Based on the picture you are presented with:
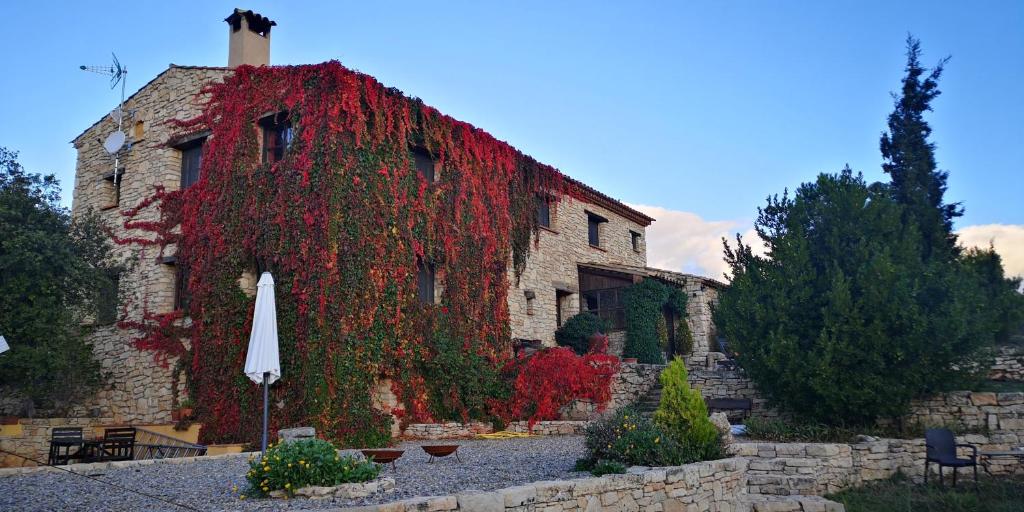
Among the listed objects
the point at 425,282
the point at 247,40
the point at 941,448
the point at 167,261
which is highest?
the point at 247,40

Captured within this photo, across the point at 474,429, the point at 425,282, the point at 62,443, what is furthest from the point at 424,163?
the point at 62,443

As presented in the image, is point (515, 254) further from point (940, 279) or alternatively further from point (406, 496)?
point (406, 496)

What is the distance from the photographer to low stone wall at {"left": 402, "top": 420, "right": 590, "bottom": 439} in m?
14.1

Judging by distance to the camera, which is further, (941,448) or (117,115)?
(117,115)

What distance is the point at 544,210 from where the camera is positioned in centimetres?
2084

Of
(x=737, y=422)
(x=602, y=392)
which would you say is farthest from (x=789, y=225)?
(x=602, y=392)

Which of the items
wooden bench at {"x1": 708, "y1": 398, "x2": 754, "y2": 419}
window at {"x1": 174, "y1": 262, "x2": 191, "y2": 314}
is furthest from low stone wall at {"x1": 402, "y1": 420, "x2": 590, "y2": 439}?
window at {"x1": 174, "y1": 262, "x2": 191, "y2": 314}

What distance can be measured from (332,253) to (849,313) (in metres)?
9.33

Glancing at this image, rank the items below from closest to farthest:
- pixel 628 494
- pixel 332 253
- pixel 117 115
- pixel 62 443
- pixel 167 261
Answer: pixel 628 494 → pixel 62 443 → pixel 332 253 → pixel 167 261 → pixel 117 115

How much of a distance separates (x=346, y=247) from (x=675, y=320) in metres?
12.0

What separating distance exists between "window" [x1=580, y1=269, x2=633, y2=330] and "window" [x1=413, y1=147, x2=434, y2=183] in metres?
7.07

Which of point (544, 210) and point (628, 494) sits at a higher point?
point (544, 210)

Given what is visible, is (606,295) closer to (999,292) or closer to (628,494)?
(999,292)

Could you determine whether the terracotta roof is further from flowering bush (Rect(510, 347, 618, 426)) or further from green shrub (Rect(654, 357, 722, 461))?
green shrub (Rect(654, 357, 722, 461))
